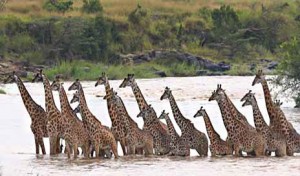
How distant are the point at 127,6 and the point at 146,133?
1515 inches

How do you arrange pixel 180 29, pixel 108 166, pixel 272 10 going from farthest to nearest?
pixel 272 10 → pixel 180 29 → pixel 108 166

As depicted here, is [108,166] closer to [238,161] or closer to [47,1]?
[238,161]

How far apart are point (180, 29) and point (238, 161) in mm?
35326

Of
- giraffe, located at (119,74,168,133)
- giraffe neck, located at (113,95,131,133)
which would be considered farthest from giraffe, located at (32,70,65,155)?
giraffe, located at (119,74,168,133)

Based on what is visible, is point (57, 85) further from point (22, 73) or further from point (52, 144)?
point (22, 73)

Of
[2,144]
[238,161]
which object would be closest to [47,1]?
[2,144]

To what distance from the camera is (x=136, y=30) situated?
50.6 m

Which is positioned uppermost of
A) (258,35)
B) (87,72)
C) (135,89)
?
(258,35)

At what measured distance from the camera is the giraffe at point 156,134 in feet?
56.0

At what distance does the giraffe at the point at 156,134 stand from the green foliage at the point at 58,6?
3489cm

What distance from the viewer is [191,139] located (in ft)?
55.2

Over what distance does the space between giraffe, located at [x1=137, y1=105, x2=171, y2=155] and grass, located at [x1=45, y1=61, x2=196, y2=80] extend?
2295 centimetres

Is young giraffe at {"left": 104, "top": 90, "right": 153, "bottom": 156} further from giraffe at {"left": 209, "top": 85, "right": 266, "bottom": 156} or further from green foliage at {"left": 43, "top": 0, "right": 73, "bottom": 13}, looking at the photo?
green foliage at {"left": 43, "top": 0, "right": 73, "bottom": 13}

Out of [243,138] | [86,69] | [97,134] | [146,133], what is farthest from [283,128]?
[86,69]
